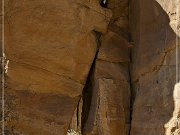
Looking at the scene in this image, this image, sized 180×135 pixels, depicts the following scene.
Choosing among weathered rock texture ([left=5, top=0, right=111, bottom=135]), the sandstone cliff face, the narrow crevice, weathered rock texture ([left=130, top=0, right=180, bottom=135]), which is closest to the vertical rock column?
the sandstone cliff face

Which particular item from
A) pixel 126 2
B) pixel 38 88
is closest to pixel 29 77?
pixel 38 88

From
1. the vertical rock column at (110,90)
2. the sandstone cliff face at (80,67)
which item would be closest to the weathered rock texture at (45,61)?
the sandstone cliff face at (80,67)

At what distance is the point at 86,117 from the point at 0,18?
2561mm

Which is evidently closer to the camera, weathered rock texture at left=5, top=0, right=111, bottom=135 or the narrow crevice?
weathered rock texture at left=5, top=0, right=111, bottom=135

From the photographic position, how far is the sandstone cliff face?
806 cm

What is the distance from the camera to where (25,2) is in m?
8.36

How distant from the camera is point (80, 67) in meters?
8.67

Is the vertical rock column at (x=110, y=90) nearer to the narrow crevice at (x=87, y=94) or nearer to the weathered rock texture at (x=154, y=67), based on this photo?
the narrow crevice at (x=87, y=94)

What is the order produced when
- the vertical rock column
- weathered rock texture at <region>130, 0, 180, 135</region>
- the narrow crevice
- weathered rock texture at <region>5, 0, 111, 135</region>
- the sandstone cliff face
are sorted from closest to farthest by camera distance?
weathered rock texture at <region>130, 0, 180, 135</region> → the sandstone cliff face → weathered rock texture at <region>5, 0, 111, 135</region> → the vertical rock column → the narrow crevice

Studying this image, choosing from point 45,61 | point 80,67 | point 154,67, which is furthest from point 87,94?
point 154,67

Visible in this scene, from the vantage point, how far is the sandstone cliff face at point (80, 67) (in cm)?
806

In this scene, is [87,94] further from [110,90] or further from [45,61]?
[45,61]

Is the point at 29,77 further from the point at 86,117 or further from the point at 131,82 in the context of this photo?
the point at 131,82

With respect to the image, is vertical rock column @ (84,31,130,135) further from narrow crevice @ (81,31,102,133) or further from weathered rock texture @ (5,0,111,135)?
weathered rock texture @ (5,0,111,135)
